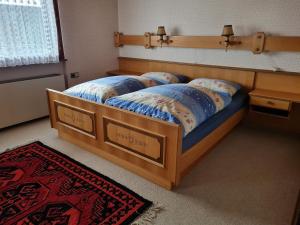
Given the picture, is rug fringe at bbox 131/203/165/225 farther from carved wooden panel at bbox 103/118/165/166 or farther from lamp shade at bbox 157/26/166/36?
lamp shade at bbox 157/26/166/36

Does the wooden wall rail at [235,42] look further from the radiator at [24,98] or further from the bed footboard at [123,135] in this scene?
the bed footboard at [123,135]

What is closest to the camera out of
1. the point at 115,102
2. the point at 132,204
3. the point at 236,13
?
the point at 132,204

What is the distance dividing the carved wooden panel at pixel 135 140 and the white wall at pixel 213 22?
182 centimetres

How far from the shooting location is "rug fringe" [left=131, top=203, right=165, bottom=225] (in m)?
1.59

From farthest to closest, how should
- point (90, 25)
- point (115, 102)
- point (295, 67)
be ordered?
1. point (90, 25)
2. point (295, 67)
3. point (115, 102)

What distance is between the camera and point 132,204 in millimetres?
1737

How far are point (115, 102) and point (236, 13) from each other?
1.90 meters

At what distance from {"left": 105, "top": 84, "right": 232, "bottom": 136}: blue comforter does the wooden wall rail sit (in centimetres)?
87

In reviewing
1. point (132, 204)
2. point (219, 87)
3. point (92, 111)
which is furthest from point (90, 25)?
point (132, 204)

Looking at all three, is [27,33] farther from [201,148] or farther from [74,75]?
[201,148]

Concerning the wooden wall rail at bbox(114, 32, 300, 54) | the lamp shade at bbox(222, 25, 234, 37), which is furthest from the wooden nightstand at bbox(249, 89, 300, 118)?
the lamp shade at bbox(222, 25, 234, 37)

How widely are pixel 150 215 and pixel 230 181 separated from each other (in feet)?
2.60

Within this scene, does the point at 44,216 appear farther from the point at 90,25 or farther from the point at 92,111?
the point at 90,25

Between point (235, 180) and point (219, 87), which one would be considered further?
point (219, 87)
